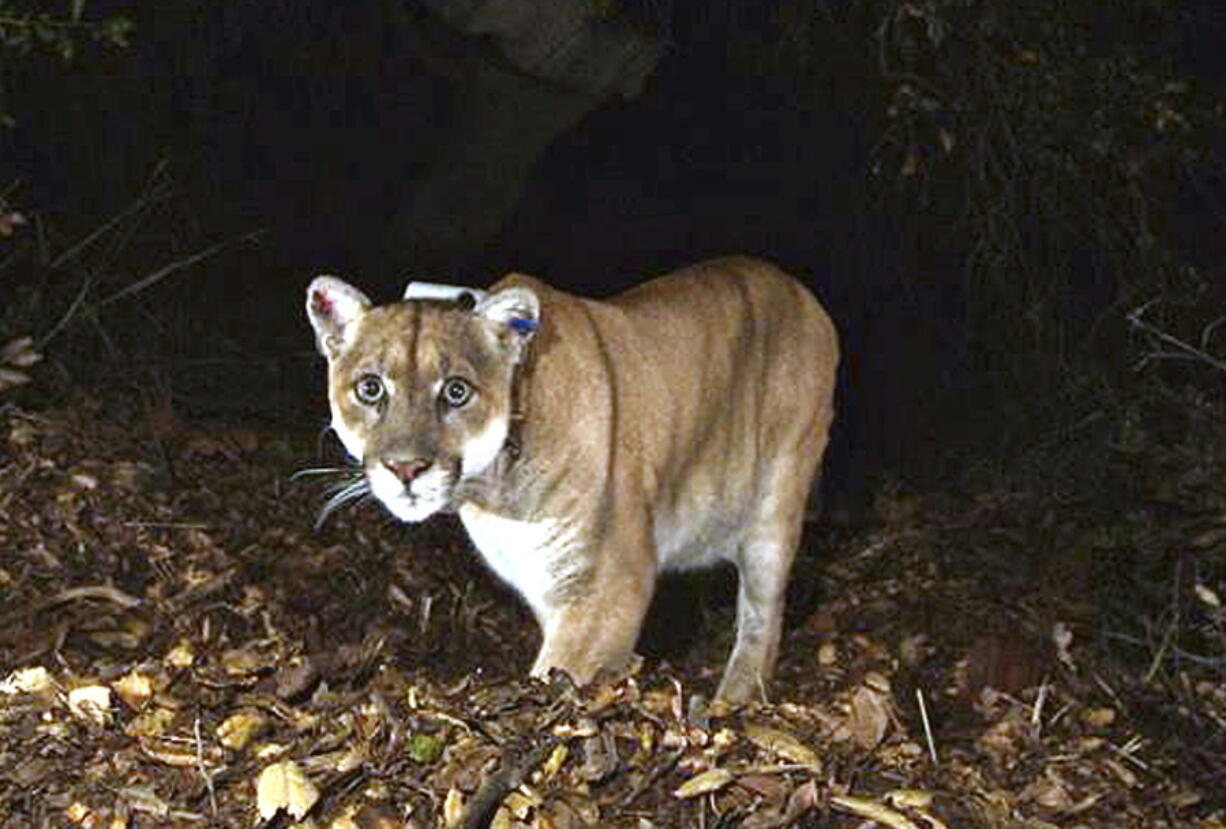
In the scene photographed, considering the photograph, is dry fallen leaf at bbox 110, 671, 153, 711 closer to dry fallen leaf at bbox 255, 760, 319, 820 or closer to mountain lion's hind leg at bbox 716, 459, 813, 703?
dry fallen leaf at bbox 255, 760, 319, 820

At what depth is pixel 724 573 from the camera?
8477mm

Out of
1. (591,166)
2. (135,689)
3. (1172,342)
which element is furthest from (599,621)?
(591,166)

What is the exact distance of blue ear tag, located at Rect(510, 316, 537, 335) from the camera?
5.66 metres

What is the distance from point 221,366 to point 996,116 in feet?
10.8

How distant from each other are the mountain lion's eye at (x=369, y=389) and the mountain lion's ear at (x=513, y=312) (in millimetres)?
333

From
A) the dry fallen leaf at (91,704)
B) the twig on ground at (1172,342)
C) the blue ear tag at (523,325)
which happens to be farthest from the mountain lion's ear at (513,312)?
the twig on ground at (1172,342)

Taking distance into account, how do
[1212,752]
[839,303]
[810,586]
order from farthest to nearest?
[839,303] → [810,586] → [1212,752]

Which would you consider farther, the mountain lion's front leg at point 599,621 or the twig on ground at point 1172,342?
the twig on ground at point 1172,342

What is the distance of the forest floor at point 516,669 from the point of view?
4.45 m

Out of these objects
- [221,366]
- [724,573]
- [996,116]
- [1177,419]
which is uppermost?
[996,116]

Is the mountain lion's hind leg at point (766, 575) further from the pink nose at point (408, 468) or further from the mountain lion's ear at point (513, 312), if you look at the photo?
the pink nose at point (408, 468)

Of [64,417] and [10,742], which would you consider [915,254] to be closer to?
[64,417]

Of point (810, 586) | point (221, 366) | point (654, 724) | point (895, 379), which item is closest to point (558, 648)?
point (654, 724)

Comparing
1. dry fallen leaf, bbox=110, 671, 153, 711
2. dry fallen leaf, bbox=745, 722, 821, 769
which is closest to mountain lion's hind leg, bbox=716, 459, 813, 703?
dry fallen leaf, bbox=745, 722, 821, 769
